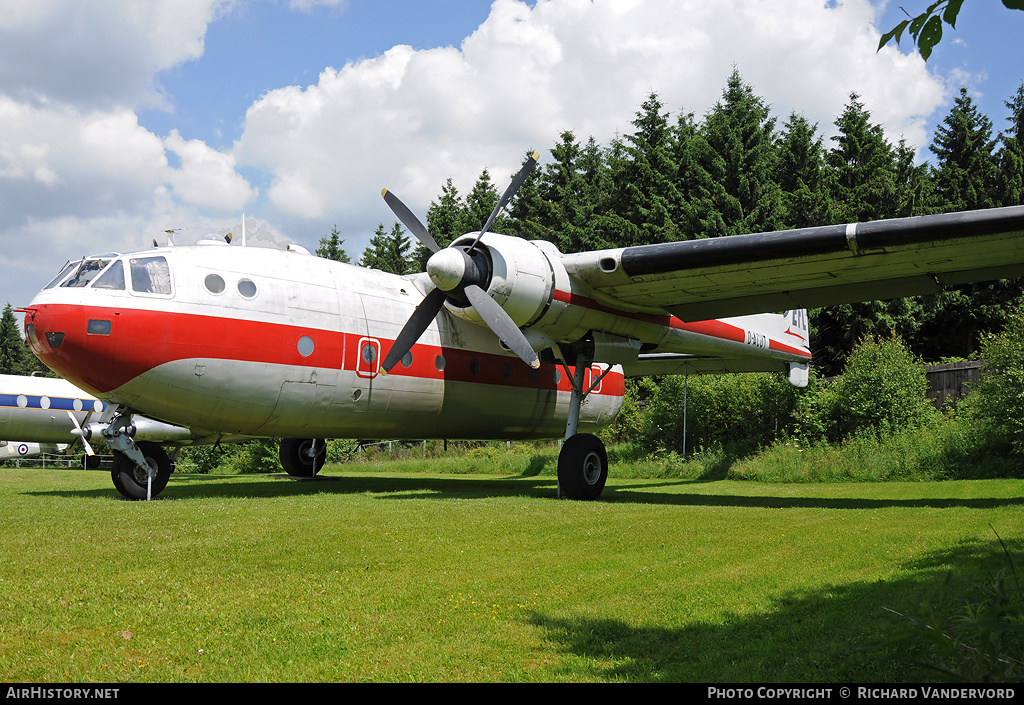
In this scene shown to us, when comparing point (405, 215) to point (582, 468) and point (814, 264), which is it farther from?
point (814, 264)

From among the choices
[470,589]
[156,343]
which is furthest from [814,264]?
[156,343]

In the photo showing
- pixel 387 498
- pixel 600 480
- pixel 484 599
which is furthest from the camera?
pixel 600 480

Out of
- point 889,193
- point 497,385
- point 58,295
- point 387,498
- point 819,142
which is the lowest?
point 387,498

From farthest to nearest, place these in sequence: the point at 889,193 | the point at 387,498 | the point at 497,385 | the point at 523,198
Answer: the point at 523,198, the point at 889,193, the point at 497,385, the point at 387,498

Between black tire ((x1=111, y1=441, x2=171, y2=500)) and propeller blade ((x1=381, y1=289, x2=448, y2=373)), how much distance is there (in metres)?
4.37

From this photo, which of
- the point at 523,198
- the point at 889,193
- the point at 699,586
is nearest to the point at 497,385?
the point at 699,586

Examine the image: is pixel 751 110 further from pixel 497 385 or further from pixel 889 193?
pixel 497 385

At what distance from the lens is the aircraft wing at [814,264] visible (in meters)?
10.8

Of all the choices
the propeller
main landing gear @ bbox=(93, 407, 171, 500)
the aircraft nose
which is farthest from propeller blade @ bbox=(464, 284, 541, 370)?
the aircraft nose

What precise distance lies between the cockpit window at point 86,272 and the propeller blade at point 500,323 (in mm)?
5918

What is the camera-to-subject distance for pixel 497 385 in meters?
16.2

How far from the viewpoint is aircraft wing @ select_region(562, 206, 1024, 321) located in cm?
1080

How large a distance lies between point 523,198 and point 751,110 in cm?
1890

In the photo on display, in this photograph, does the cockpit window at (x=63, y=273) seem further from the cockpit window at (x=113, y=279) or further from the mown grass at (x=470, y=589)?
the mown grass at (x=470, y=589)
